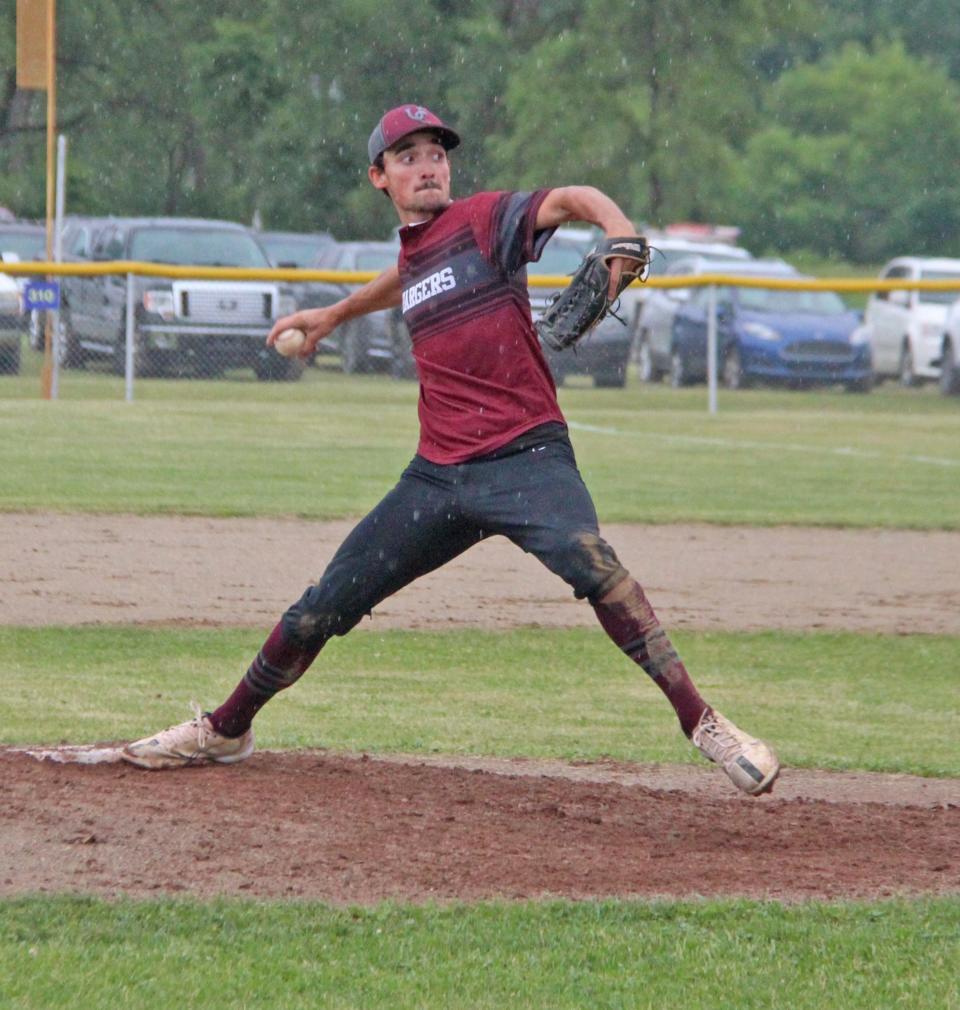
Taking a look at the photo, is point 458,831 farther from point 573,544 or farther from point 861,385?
point 861,385

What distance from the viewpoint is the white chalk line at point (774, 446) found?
709 inches

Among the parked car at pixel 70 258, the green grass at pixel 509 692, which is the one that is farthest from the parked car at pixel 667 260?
the green grass at pixel 509 692

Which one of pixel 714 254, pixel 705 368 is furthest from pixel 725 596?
pixel 714 254

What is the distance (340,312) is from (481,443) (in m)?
0.79

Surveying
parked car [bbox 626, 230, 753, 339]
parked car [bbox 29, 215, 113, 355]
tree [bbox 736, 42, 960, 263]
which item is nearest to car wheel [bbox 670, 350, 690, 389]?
parked car [bbox 626, 230, 753, 339]

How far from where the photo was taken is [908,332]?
85.8 feet

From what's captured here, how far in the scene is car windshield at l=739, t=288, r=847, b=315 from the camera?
2352 centimetres

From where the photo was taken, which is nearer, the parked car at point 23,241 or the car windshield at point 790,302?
the car windshield at point 790,302

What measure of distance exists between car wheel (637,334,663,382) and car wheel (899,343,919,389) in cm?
389

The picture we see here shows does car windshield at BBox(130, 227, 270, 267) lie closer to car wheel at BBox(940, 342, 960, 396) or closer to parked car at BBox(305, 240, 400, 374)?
parked car at BBox(305, 240, 400, 374)

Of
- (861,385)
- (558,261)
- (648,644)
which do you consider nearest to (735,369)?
(861,385)

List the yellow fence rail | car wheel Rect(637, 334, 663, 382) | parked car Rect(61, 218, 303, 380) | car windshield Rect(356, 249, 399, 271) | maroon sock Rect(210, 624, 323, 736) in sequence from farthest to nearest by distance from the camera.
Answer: car windshield Rect(356, 249, 399, 271) → car wheel Rect(637, 334, 663, 382) → parked car Rect(61, 218, 303, 380) → the yellow fence rail → maroon sock Rect(210, 624, 323, 736)

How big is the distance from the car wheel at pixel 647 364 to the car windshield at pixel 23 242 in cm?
882

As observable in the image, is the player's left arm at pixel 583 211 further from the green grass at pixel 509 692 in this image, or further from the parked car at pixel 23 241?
the parked car at pixel 23 241
